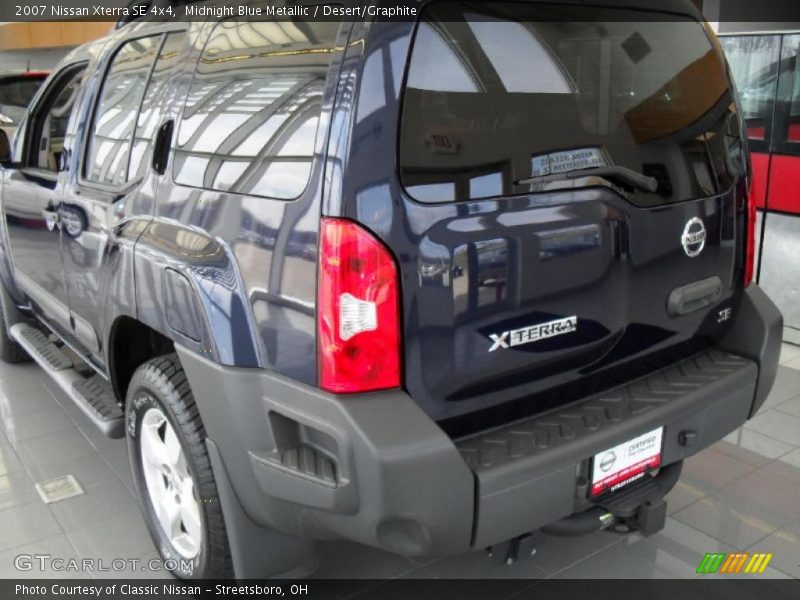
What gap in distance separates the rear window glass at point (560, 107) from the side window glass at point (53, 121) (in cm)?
211

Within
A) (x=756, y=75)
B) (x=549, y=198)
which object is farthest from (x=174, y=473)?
(x=756, y=75)

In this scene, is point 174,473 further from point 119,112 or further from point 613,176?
point 613,176

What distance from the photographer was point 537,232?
6.15 ft

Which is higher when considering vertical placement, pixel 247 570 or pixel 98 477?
pixel 247 570

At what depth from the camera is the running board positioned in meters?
2.73

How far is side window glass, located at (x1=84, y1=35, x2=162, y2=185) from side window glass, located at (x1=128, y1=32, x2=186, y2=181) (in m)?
0.06

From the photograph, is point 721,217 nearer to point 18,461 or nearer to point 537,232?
point 537,232

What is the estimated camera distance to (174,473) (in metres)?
2.35

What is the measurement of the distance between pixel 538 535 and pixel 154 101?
5.81 feet

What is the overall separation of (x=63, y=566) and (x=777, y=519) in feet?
8.27

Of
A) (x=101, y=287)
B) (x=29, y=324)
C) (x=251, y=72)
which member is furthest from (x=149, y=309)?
(x=29, y=324)

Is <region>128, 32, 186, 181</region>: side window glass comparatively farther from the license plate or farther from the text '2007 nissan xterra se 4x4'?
the license plate

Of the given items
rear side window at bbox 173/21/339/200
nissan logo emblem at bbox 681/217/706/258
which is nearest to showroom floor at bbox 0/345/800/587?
nissan logo emblem at bbox 681/217/706/258

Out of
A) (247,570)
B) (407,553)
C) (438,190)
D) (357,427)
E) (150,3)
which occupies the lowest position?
(247,570)
